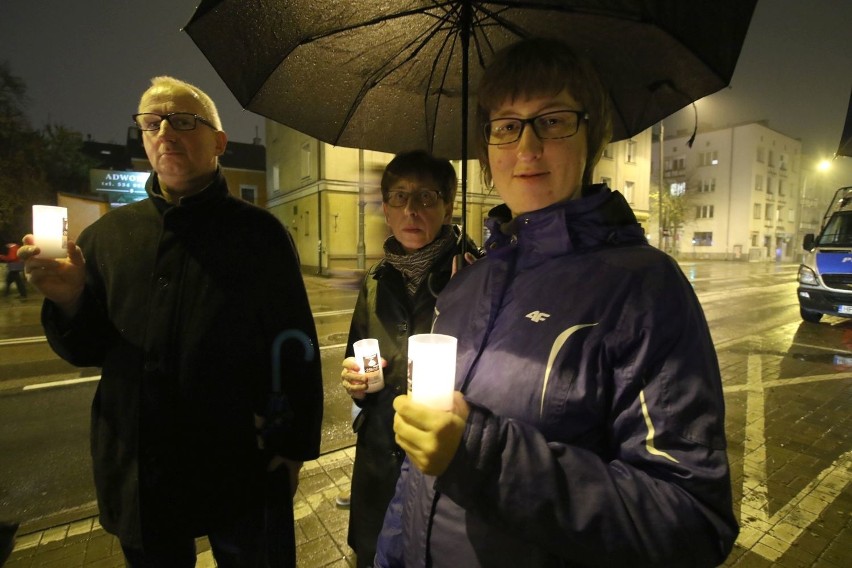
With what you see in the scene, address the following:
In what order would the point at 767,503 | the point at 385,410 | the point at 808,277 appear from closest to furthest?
1. the point at 385,410
2. the point at 767,503
3. the point at 808,277

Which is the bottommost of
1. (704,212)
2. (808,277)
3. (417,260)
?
(808,277)

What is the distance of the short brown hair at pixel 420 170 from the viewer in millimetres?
2428

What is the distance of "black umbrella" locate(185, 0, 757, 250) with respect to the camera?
1720mm

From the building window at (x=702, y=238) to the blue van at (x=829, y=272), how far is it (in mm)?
46113

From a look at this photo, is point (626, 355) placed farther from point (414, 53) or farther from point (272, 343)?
point (414, 53)

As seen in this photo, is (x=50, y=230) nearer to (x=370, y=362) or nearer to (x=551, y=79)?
(x=370, y=362)

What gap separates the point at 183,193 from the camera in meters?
2.05

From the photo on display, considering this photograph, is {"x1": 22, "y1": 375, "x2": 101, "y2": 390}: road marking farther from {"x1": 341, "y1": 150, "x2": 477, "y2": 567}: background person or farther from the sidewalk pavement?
{"x1": 341, "y1": 150, "x2": 477, "y2": 567}: background person

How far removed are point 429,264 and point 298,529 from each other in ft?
7.21

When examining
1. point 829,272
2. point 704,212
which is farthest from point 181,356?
point 704,212

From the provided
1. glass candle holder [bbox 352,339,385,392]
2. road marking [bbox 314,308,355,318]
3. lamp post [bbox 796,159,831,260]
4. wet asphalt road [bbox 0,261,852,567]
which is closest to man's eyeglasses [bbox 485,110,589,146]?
glass candle holder [bbox 352,339,385,392]

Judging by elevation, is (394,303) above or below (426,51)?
below

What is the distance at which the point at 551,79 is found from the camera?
54.0 inches

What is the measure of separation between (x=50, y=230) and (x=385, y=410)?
163 centimetres
